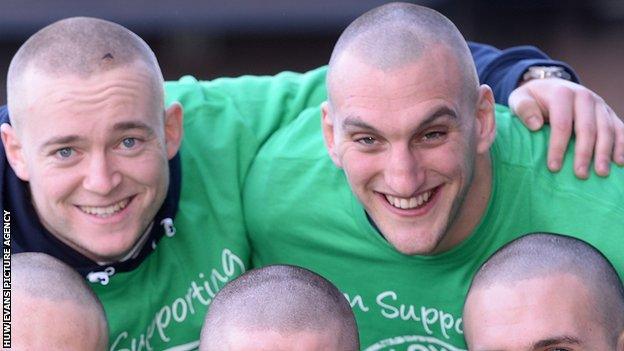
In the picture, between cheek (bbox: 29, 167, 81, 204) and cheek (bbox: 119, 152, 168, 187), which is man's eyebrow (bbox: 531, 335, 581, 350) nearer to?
cheek (bbox: 119, 152, 168, 187)

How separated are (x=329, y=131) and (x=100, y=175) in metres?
0.67

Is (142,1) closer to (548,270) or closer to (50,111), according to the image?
(50,111)

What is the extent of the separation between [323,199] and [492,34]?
15.0 feet

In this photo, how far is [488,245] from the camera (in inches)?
147

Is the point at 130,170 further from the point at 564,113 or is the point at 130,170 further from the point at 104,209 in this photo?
the point at 564,113

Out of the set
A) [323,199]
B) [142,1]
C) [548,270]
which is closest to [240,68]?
[142,1]

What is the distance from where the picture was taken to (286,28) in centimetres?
832

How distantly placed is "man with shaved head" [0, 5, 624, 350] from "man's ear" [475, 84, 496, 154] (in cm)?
21

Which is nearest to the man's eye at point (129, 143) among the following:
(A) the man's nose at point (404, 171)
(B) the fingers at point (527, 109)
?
(A) the man's nose at point (404, 171)

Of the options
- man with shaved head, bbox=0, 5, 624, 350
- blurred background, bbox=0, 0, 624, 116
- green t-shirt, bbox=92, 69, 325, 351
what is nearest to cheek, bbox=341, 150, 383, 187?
man with shaved head, bbox=0, 5, 624, 350

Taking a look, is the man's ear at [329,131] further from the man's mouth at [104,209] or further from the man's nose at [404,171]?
the man's mouth at [104,209]

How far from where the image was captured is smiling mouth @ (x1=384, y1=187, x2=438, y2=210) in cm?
360

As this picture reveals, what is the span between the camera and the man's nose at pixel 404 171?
11.4ft

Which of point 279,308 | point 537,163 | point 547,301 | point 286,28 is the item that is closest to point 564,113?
point 537,163
